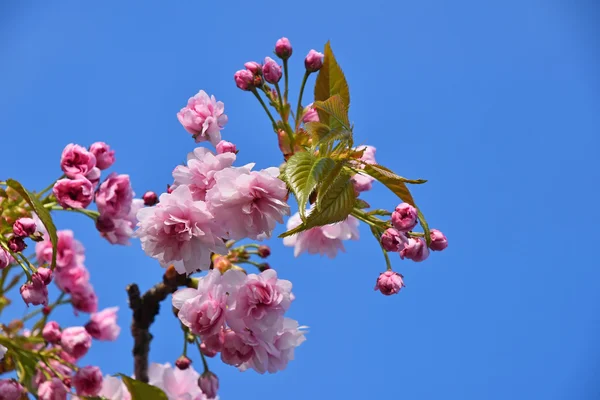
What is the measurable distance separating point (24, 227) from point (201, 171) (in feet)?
1.93

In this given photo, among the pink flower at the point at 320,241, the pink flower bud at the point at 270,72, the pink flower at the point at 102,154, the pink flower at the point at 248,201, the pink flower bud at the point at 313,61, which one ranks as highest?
the pink flower bud at the point at 313,61

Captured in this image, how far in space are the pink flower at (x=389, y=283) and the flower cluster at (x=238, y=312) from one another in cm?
28

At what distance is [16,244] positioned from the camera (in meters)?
1.67

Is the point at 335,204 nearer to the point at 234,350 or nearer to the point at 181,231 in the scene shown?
the point at 181,231

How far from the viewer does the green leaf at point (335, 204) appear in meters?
1.34

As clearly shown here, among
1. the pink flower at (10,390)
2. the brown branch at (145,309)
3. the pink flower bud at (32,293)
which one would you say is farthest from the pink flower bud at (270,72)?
the pink flower at (10,390)

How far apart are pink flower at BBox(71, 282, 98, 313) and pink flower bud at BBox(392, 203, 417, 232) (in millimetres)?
1668

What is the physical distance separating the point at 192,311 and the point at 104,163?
73 cm

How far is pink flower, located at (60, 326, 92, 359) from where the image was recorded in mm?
2420

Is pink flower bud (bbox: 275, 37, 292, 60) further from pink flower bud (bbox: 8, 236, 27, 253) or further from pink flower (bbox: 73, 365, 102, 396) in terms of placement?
pink flower (bbox: 73, 365, 102, 396)

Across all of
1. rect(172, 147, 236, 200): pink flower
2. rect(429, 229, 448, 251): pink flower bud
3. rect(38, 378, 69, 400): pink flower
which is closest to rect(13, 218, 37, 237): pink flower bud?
rect(172, 147, 236, 200): pink flower

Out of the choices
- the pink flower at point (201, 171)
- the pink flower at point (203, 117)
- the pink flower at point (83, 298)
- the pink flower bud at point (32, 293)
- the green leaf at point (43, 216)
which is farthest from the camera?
the pink flower at point (83, 298)

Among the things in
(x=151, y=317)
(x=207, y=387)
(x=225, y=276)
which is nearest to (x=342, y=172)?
(x=225, y=276)

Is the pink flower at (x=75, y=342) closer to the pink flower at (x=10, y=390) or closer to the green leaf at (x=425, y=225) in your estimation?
the pink flower at (x=10, y=390)
